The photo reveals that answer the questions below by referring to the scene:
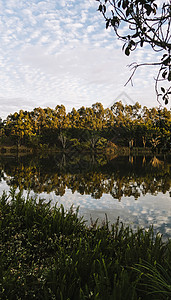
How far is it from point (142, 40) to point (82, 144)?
50935mm

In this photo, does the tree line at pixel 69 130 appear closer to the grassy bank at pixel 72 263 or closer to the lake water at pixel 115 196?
the lake water at pixel 115 196

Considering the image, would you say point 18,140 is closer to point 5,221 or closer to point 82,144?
point 82,144

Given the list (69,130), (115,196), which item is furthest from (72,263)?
(69,130)

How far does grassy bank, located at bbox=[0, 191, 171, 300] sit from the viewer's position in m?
2.76

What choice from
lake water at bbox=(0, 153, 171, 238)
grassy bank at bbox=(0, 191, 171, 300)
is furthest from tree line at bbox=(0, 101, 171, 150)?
grassy bank at bbox=(0, 191, 171, 300)

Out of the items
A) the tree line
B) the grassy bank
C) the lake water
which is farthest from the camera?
the tree line

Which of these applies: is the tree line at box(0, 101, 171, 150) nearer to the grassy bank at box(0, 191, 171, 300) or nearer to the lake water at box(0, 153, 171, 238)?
the lake water at box(0, 153, 171, 238)

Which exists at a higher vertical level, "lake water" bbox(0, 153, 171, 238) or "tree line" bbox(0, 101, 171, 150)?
"tree line" bbox(0, 101, 171, 150)

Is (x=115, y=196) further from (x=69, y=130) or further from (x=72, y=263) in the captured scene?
(x=69, y=130)

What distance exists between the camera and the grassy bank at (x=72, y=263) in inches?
109

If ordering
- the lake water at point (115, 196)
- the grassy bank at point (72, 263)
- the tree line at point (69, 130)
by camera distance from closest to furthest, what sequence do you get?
the grassy bank at point (72, 263)
the lake water at point (115, 196)
the tree line at point (69, 130)

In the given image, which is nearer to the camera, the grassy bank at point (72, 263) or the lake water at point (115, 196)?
the grassy bank at point (72, 263)

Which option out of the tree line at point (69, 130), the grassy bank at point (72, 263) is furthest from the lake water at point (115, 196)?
the tree line at point (69, 130)

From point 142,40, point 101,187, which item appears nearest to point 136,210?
point 101,187
